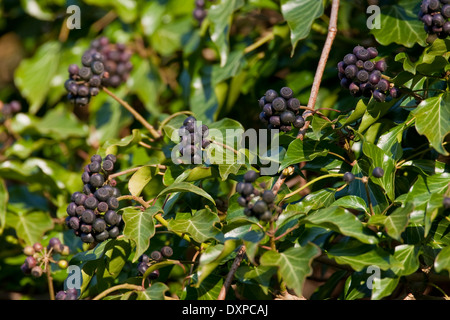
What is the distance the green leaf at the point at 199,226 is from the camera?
136cm

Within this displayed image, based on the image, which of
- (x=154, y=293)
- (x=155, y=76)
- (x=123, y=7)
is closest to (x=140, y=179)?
(x=154, y=293)

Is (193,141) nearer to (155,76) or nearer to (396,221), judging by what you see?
(396,221)

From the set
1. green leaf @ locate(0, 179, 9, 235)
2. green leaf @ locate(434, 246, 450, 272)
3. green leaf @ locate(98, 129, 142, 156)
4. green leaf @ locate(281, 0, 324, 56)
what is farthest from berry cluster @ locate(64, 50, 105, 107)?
green leaf @ locate(434, 246, 450, 272)

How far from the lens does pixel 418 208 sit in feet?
4.22

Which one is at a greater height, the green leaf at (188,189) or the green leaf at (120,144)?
the green leaf at (188,189)

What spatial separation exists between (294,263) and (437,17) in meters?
0.77

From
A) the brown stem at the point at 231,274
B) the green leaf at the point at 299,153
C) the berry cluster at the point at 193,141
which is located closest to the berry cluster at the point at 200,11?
the berry cluster at the point at 193,141

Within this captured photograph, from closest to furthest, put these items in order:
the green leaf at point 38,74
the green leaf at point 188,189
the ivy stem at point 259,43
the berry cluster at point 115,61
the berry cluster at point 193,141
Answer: the green leaf at point 188,189, the berry cluster at point 193,141, the ivy stem at point 259,43, the berry cluster at point 115,61, the green leaf at point 38,74

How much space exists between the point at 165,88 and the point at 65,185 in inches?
29.4

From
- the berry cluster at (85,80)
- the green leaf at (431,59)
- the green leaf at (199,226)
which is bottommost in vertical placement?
the green leaf at (199,226)

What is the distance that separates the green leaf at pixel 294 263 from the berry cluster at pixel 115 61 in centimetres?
153

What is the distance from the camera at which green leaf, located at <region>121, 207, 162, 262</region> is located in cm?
131

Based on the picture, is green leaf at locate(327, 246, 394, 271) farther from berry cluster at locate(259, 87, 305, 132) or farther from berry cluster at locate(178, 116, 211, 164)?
berry cluster at locate(178, 116, 211, 164)

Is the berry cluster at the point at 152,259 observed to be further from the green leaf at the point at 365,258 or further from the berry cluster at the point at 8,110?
the berry cluster at the point at 8,110
